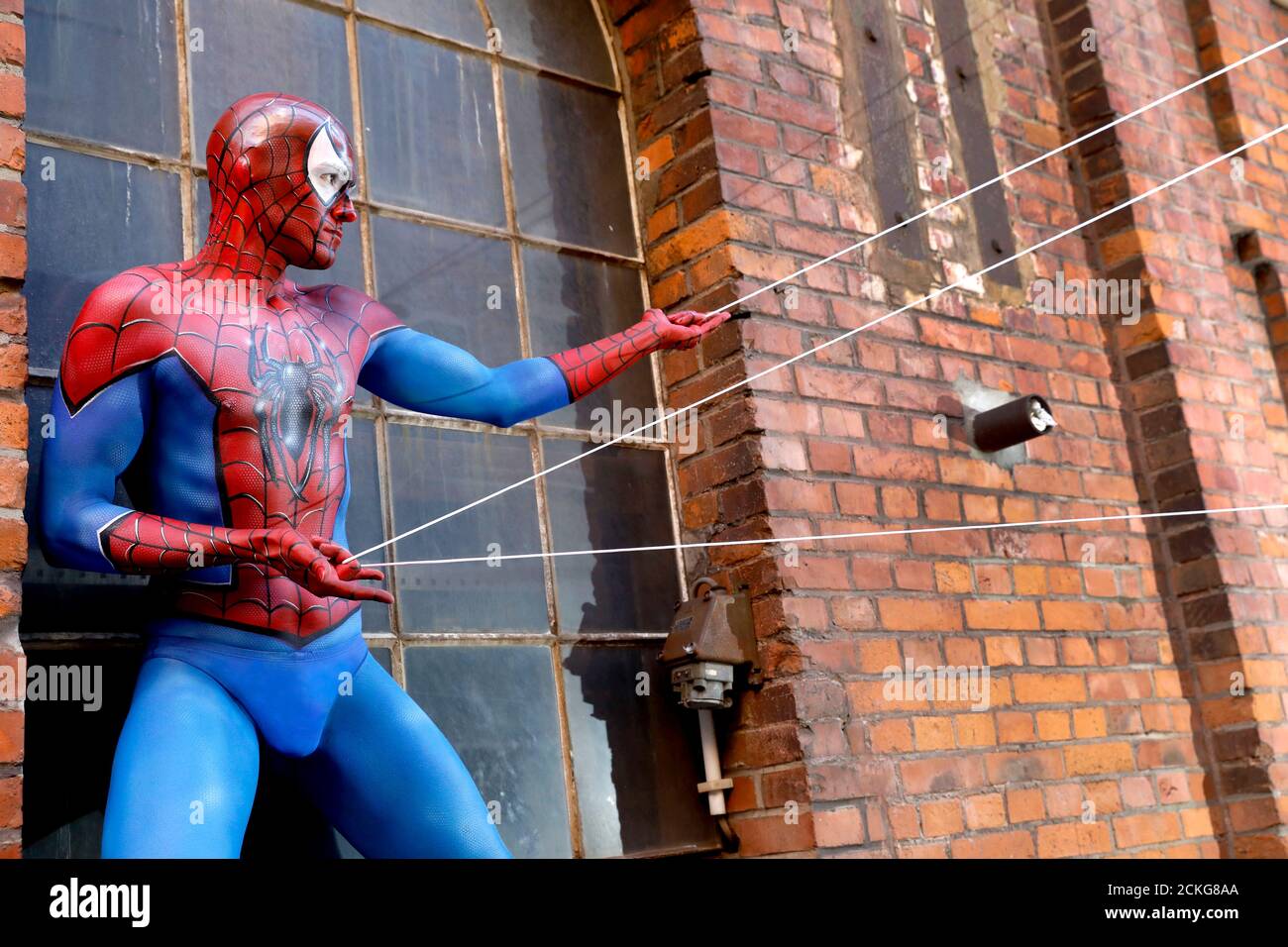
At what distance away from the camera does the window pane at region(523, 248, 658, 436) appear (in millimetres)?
2719

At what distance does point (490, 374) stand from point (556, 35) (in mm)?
1141

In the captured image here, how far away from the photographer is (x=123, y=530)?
1.64 meters

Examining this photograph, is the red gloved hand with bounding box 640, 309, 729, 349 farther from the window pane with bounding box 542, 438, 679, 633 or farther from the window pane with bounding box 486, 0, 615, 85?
the window pane with bounding box 486, 0, 615, 85

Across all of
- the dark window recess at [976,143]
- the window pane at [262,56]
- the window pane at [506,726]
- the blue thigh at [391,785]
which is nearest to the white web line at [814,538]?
the window pane at [506,726]

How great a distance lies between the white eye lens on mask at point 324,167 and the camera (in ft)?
6.20

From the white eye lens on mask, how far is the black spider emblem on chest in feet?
0.66

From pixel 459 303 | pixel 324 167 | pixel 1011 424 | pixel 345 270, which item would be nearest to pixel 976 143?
pixel 1011 424

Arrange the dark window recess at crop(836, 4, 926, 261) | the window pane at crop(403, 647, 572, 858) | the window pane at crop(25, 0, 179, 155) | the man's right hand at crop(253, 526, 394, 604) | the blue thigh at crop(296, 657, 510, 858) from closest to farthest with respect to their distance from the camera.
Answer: the man's right hand at crop(253, 526, 394, 604)
the blue thigh at crop(296, 657, 510, 858)
the window pane at crop(25, 0, 179, 155)
the window pane at crop(403, 647, 572, 858)
the dark window recess at crop(836, 4, 926, 261)

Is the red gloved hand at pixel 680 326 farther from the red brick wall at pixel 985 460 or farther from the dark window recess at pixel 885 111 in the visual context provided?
the dark window recess at pixel 885 111

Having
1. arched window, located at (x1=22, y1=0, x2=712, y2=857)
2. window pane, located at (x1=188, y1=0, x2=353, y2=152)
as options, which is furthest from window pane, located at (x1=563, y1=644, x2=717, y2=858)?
window pane, located at (x1=188, y1=0, x2=353, y2=152)

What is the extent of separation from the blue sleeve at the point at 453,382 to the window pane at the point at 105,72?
0.58m

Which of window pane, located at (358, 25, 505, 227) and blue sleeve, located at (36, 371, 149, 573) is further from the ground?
window pane, located at (358, 25, 505, 227)
